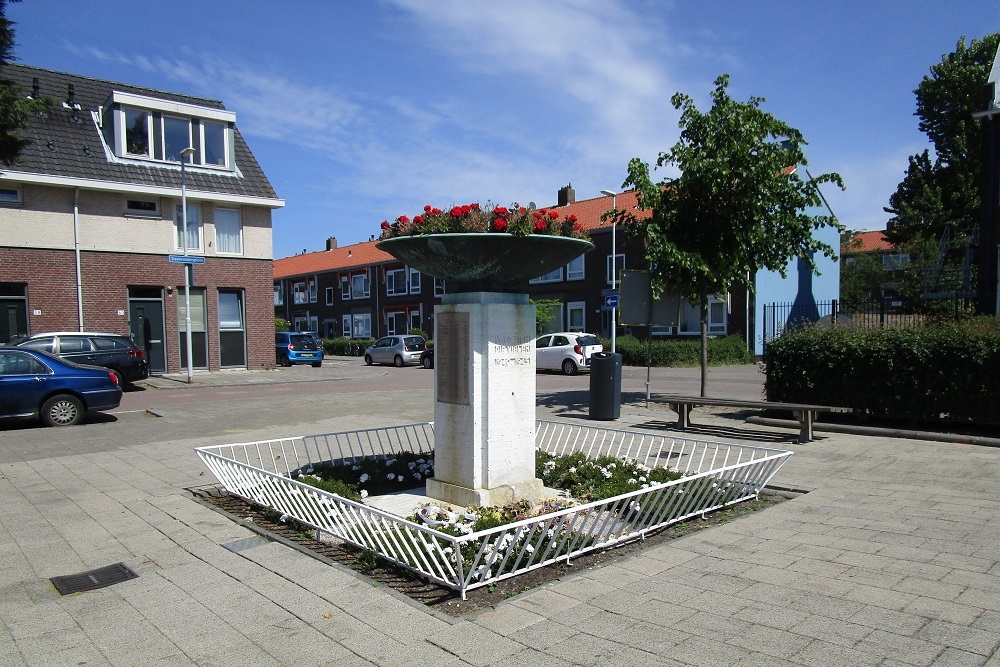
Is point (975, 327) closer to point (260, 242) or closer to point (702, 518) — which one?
point (702, 518)

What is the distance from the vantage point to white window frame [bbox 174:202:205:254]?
2302cm

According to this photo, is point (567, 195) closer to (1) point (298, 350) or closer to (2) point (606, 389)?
(1) point (298, 350)

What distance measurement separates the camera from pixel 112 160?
2220 cm

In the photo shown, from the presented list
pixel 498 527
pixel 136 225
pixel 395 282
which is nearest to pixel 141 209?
pixel 136 225

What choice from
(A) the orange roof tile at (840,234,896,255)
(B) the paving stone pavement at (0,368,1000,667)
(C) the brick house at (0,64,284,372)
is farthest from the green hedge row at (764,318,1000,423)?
(A) the orange roof tile at (840,234,896,255)

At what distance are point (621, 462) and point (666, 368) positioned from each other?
22.0 m

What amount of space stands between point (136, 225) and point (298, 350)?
9832 mm

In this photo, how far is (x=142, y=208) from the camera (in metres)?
22.5

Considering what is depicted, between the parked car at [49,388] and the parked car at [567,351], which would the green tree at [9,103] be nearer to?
the parked car at [49,388]

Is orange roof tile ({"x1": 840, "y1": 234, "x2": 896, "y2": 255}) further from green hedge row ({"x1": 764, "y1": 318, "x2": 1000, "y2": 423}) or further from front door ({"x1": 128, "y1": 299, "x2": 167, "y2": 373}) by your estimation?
front door ({"x1": 128, "y1": 299, "x2": 167, "y2": 373})

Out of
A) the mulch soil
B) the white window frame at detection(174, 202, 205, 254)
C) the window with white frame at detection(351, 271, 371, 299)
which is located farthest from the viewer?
the window with white frame at detection(351, 271, 371, 299)

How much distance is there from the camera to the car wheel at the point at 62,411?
12.0 meters

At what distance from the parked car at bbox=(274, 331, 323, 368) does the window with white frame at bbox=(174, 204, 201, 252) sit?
809cm

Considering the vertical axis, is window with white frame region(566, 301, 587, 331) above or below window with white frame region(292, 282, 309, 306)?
below
